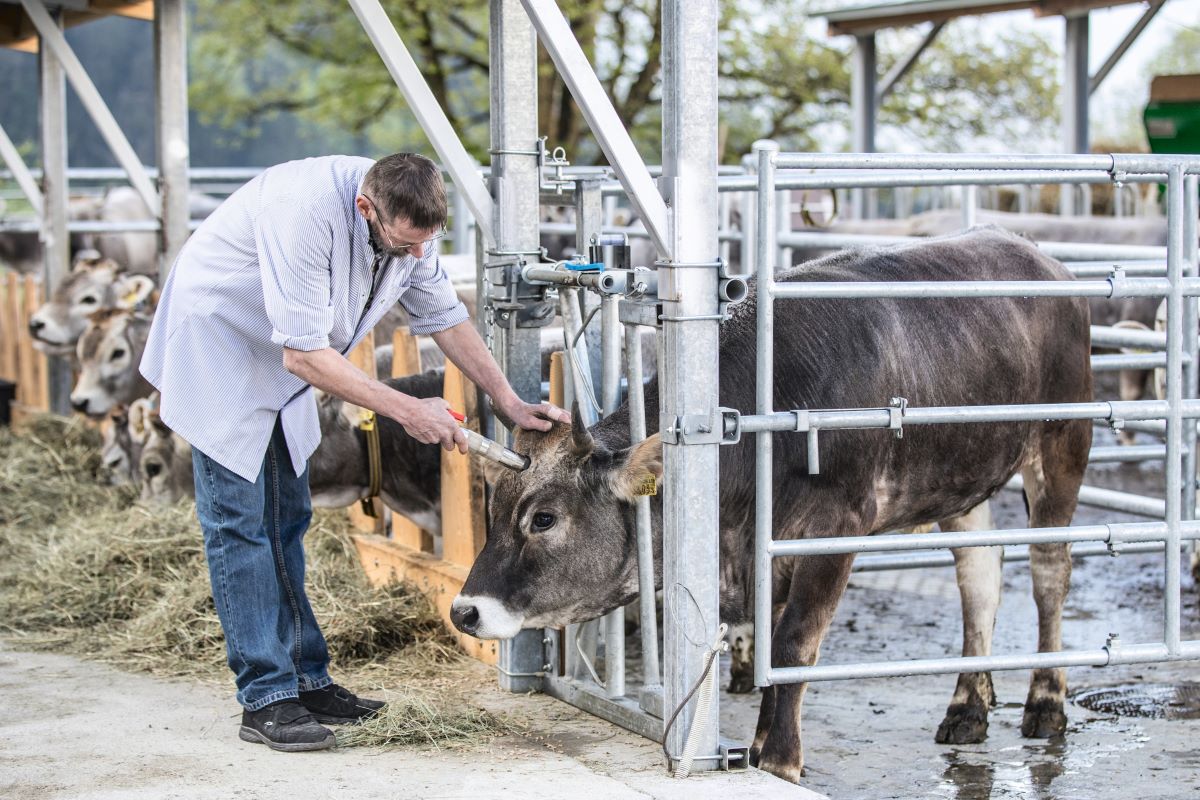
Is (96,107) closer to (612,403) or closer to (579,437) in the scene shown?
(612,403)

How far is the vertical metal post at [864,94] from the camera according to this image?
1600 cm

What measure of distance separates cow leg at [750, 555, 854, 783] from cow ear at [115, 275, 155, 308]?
620 centimetres

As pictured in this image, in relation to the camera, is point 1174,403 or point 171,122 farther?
point 171,122

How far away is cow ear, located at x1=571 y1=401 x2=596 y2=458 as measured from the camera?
3.93 meters

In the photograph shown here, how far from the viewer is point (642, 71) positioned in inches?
856

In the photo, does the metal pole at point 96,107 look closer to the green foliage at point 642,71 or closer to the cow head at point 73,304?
the cow head at point 73,304

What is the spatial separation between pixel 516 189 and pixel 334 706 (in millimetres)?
1632

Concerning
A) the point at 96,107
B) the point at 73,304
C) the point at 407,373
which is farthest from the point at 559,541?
the point at 73,304

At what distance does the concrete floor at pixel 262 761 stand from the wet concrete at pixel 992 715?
79 centimetres

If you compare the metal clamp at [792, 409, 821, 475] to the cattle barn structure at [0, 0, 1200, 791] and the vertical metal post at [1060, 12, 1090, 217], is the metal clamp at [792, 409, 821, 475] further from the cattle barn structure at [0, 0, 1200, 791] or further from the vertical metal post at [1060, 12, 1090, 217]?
the vertical metal post at [1060, 12, 1090, 217]

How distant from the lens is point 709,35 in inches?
143

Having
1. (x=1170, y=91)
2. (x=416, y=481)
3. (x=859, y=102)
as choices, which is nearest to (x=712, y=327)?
(x=416, y=481)

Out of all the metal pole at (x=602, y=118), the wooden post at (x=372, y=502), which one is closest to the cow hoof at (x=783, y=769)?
the metal pole at (x=602, y=118)

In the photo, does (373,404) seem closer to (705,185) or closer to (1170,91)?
(705,185)
